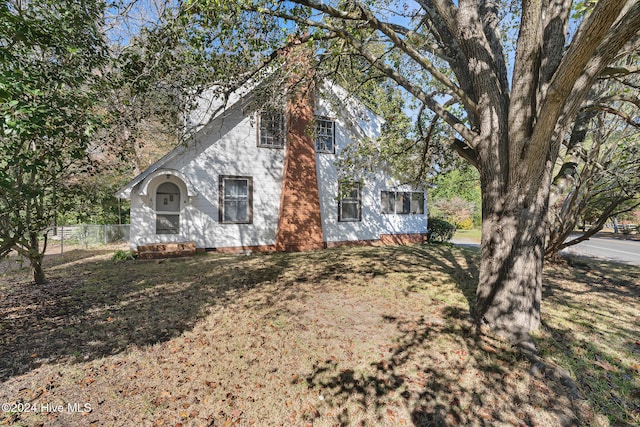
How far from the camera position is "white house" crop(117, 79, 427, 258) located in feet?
35.5

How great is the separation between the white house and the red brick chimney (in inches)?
1.8

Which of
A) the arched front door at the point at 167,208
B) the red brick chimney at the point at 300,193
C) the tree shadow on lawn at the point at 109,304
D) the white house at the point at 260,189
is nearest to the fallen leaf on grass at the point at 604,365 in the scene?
the tree shadow on lawn at the point at 109,304

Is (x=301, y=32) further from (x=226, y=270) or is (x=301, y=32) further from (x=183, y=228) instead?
(x=183, y=228)

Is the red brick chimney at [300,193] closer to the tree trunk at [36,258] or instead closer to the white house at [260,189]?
the white house at [260,189]

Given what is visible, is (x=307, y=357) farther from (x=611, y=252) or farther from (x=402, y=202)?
(x=611, y=252)

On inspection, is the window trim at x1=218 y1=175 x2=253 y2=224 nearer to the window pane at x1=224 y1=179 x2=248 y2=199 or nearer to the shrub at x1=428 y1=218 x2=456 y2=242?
the window pane at x1=224 y1=179 x2=248 y2=199

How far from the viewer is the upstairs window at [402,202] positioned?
48.9ft

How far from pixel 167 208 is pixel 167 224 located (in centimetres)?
65

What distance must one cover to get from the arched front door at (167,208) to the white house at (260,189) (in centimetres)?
4

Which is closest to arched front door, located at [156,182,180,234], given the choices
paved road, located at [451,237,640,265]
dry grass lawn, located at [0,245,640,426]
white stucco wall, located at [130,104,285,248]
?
white stucco wall, located at [130,104,285,248]

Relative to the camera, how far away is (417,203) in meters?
15.9

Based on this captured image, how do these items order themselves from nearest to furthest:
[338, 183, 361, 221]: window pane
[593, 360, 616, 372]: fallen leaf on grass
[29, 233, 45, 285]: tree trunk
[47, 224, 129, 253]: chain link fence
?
[593, 360, 616, 372]: fallen leaf on grass < [29, 233, 45, 285]: tree trunk < [338, 183, 361, 221]: window pane < [47, 224, 129, 253]: chain link fence

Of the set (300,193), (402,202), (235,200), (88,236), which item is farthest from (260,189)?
(88,236)

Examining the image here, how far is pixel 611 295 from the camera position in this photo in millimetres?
6281
